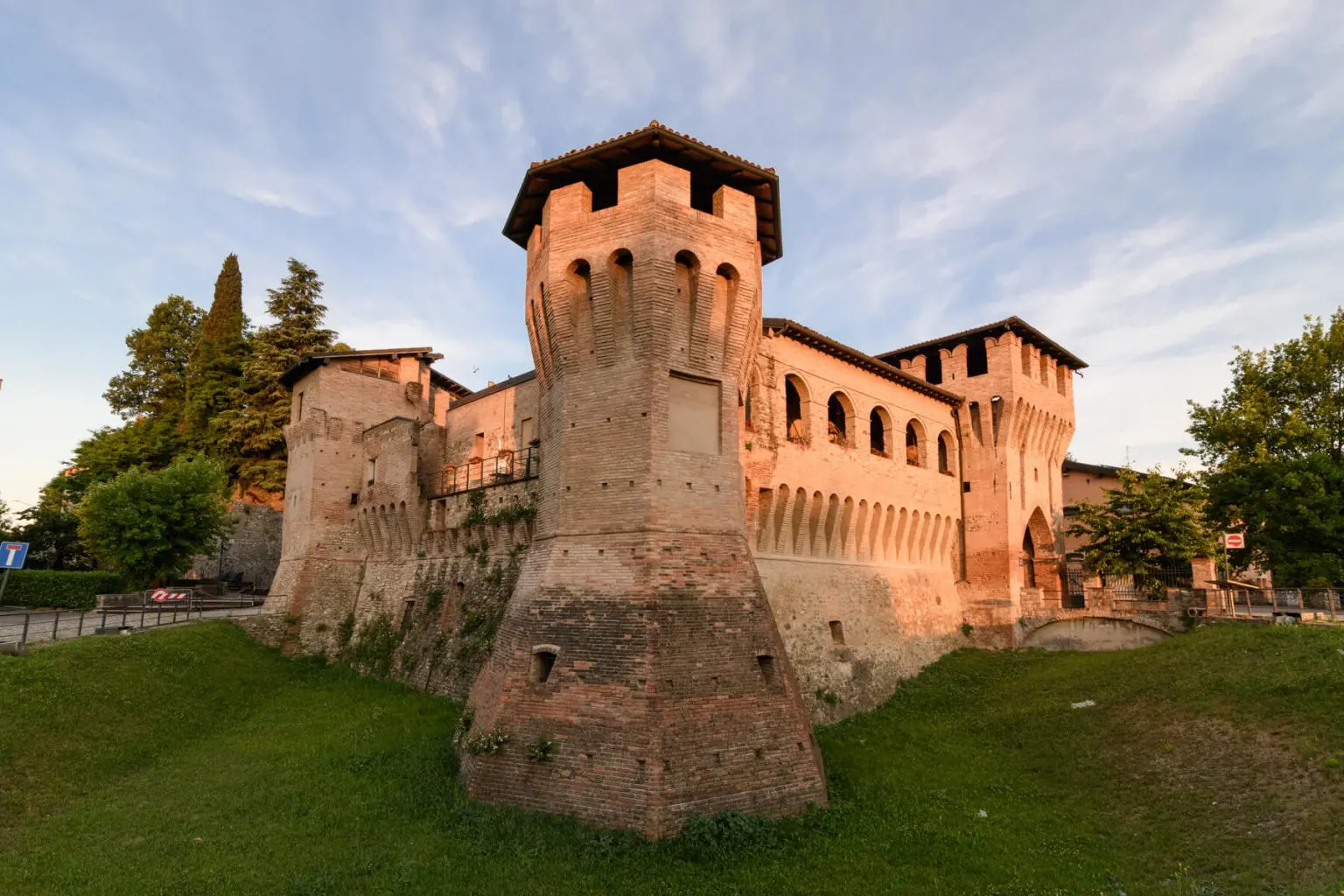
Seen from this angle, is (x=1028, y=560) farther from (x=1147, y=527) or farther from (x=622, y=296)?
(x=622, y=296)


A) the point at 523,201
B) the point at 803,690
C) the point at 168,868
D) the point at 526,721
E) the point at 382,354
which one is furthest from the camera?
the point at 382,354

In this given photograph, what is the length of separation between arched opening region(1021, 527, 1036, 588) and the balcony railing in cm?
1708

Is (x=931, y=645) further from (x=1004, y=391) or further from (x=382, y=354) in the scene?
(x=382, y=354)

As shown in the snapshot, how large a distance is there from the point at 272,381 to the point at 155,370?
1053cm

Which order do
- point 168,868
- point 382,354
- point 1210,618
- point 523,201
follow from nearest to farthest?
1. point 168,868
2. point 523,201
3. point 1210,618
4. point 382,354

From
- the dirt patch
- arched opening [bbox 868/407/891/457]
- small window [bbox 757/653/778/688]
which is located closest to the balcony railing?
A: small window [bbox 757/653/778/688]

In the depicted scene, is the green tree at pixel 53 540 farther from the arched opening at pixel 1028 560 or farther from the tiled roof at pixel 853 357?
the arched opening at pixel 1028 560

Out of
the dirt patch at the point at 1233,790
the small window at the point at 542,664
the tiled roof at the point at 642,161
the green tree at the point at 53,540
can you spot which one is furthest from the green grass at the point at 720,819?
the green tree at the point at 53,540

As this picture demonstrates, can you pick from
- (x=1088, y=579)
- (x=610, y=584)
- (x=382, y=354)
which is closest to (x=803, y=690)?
(x=610, y=584)

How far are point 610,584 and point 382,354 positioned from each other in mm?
17624

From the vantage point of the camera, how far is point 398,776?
1312 cm

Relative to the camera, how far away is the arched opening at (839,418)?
830 inches

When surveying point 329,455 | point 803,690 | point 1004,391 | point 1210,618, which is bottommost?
point 803,690

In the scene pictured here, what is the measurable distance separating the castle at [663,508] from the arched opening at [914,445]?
22cm
